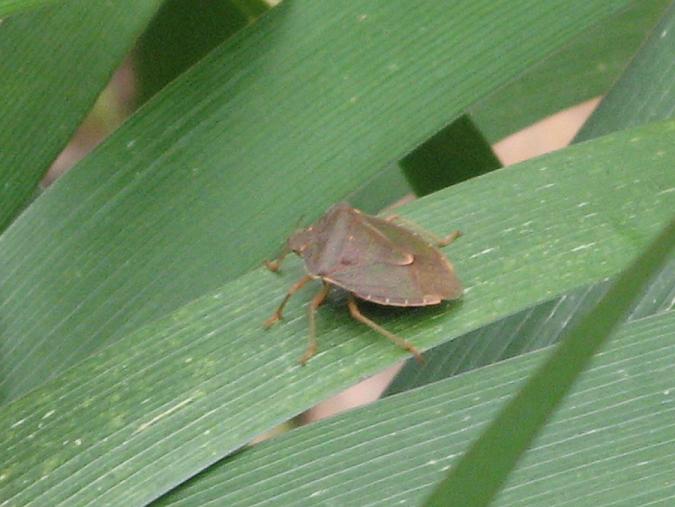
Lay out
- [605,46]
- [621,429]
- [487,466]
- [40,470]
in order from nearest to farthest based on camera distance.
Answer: [487,466], [621,429], [40,470], [605,46]

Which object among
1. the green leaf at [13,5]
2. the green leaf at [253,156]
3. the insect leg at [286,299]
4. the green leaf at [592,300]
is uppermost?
the green leaf at [13,5]

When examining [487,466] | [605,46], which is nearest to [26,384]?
[487,466]

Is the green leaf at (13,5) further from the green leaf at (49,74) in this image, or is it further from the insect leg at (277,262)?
the insect leg at (277,262)

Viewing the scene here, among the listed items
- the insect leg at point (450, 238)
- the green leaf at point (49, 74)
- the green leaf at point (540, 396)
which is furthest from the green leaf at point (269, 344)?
the green leaf at point (540, 396)

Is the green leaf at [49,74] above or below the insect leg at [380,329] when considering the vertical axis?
above

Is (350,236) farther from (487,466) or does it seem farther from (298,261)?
(487,466)

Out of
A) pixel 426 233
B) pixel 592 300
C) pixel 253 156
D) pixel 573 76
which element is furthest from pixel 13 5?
pixel 573 76

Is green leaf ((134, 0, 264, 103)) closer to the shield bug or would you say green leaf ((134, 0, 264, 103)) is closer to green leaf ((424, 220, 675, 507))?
the shield bug
